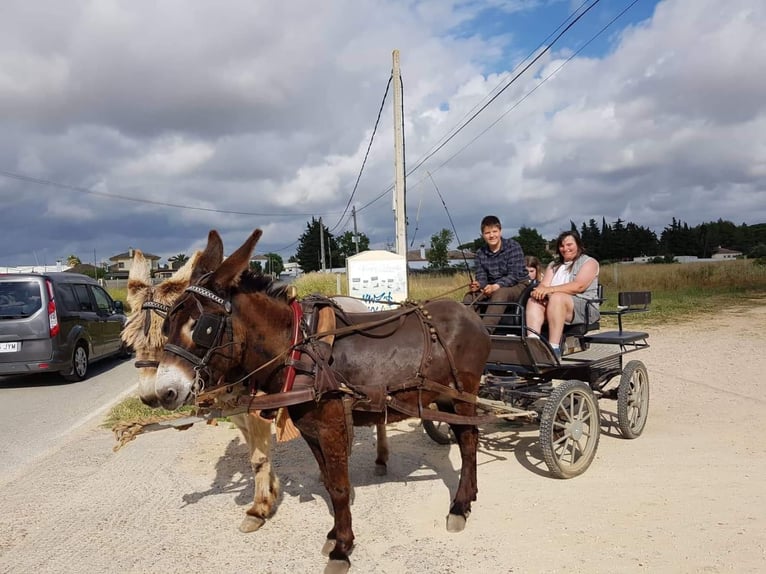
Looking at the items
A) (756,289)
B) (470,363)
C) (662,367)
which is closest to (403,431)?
(470,363)

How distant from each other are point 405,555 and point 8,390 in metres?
9.28

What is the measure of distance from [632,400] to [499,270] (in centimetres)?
211

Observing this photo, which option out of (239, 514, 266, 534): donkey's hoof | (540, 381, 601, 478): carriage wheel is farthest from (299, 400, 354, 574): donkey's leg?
(540, 381, 601, 478): carriage wheel

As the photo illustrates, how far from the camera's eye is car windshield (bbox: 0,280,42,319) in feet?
31.4

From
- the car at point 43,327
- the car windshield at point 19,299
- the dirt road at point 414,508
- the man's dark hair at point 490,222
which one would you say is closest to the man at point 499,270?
the man's dark hair at point 490,222

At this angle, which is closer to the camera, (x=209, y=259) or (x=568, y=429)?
(x=209, y=259)

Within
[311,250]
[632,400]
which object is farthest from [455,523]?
[311,250]

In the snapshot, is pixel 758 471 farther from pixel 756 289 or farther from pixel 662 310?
pixel 756 289

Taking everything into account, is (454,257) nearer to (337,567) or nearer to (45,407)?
(45,407)

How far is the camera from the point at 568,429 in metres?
4.87

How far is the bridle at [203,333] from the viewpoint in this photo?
2.99 m

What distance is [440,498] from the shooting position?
4.48 meters

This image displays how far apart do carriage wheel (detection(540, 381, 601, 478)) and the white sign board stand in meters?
4.99

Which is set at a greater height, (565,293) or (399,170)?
(399,170)
